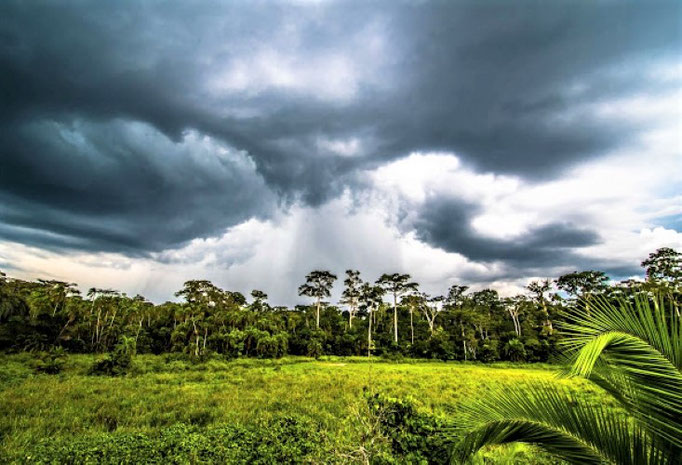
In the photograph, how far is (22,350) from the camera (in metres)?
29.8

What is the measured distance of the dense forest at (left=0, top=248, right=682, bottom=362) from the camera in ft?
111

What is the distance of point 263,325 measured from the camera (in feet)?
136

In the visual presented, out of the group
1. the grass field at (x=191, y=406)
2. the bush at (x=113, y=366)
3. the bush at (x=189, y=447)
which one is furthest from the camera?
the bush at (x=113, y=366)

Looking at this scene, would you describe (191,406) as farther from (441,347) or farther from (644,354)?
(441,347)

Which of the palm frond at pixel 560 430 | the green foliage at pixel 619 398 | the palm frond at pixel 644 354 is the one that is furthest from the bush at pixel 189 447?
the palm frond at pixel 644 354

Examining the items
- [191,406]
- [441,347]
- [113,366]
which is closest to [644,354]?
[191,406]

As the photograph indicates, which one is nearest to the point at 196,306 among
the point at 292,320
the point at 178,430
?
the point at 292,320

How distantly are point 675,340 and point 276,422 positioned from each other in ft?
32.2

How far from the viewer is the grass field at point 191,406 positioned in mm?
7109

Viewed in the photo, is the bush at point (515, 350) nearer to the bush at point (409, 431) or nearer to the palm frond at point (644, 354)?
the bush at point (409, 431)

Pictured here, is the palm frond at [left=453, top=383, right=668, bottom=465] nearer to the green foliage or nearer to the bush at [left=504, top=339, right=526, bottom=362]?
the green foliage

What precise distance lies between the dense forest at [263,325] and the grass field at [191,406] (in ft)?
54.2

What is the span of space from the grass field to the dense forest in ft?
54.2

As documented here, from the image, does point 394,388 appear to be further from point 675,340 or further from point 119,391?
point 675,340
